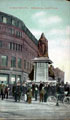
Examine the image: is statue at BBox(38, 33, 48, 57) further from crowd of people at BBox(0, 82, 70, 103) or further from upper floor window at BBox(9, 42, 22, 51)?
crowd of people at BBox(0, 82, 70, 103)

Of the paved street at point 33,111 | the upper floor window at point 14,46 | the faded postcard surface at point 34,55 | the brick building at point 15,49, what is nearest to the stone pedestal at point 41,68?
the faded postcard surface at point 34,55

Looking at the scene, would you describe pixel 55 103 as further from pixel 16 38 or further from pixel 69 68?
pixel 16 38

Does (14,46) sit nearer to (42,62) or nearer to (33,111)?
(42,62)

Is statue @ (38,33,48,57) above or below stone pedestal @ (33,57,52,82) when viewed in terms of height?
above

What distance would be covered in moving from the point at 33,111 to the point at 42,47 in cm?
80

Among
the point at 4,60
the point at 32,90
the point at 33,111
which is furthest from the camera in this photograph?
the point at 32,90

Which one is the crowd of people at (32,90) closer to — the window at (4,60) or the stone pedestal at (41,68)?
the stone pedestal at (41,68)

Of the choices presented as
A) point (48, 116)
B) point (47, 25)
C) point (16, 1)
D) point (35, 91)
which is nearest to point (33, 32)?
point (47, 25)

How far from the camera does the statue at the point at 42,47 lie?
3498mm

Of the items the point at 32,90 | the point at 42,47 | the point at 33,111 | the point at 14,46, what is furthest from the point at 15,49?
the point at 33,111

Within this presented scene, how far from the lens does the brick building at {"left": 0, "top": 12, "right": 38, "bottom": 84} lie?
3.51m

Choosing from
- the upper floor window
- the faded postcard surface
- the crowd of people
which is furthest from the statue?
the crowd of people

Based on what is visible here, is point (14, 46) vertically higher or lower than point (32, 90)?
higher

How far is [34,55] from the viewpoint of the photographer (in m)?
3.56
